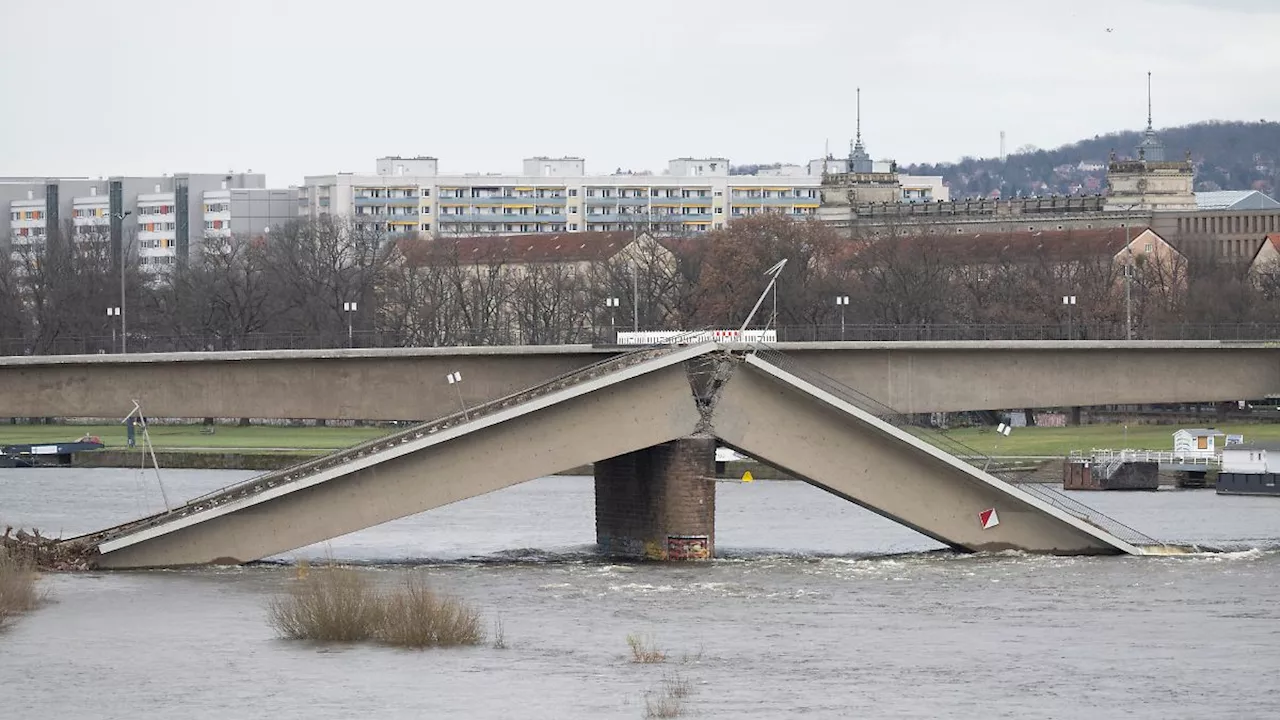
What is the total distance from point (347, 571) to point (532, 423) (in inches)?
292

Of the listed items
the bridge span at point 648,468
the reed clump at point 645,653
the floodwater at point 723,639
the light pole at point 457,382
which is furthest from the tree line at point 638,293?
the reed clump at point 645,653

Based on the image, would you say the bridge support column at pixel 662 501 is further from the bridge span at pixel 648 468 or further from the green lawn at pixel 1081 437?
the green lawn at pixel 1081 437

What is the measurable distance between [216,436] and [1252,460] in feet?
184

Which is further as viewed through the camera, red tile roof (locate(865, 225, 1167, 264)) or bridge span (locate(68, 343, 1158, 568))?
red tile roof (locate(865, 225, 1167, 264))

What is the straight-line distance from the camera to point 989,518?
74250mm

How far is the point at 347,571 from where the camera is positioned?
6581 centimetres

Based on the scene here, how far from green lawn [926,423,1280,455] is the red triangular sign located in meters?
43.3

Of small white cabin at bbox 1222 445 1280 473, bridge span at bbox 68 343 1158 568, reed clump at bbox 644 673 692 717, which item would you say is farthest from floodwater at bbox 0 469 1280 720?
small white cabin at bbox 1222 445 1280 473

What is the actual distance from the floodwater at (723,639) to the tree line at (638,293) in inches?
2228

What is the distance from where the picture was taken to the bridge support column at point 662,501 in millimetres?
72312

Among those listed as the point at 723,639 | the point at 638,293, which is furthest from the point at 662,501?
the point at 638,293

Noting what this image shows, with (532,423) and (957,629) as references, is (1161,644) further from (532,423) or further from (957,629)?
(532,423)

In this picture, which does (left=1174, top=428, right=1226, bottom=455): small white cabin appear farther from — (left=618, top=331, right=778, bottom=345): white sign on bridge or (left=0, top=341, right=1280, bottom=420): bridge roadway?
(left=618, top=331, right=778, bottom=345): white sign on bridge

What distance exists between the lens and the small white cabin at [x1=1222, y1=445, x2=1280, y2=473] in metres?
110
